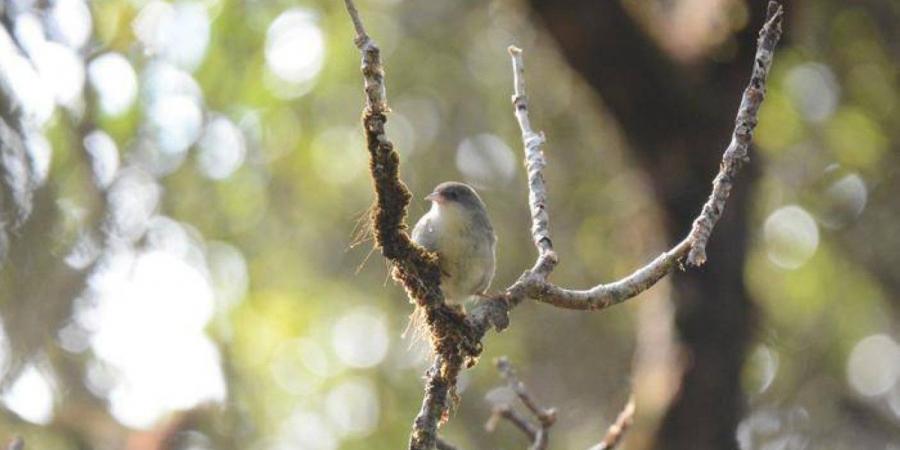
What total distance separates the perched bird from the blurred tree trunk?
3605mm

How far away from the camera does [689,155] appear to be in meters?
8.35

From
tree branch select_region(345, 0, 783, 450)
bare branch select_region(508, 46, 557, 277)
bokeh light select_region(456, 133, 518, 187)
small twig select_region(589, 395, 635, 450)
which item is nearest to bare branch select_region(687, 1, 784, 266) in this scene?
tree branch select_region(345, 0, 783, 450)

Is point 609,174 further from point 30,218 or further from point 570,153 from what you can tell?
point 30,218

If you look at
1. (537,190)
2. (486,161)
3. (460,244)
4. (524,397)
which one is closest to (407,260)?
(537,190)

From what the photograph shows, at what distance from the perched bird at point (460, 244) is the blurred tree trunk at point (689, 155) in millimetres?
3605

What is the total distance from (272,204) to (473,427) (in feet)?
10.4

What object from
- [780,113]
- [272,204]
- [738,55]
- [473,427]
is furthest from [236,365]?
[780,113]

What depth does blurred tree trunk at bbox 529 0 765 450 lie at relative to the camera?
8.02 m

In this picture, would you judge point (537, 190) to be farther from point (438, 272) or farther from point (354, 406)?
point (354, 406)

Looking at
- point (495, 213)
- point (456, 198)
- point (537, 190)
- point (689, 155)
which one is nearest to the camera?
point (537, 190)

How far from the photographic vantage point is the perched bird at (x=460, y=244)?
4.21 metres

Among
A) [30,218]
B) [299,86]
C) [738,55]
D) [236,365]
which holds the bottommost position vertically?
[30,218]

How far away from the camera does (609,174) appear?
11.8 meters

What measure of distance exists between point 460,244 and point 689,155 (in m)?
4.27
